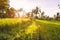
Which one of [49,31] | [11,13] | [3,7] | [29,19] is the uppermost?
[3,7]

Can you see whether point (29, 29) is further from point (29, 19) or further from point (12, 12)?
point (12, 12)

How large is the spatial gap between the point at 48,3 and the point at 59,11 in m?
0.23

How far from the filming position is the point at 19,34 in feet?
8.07

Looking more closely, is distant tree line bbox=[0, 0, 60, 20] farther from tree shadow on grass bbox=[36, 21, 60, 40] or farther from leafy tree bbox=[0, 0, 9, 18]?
tree shadow on grass bbox=[36, 21, 60, 40]

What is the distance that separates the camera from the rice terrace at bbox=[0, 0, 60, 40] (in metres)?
2.46

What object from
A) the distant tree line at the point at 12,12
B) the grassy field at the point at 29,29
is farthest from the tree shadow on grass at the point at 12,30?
the distant tree line at the point at 12,12

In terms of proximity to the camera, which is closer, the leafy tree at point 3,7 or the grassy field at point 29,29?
the grassy field at point 29,29

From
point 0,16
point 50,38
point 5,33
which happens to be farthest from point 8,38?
point 50,38

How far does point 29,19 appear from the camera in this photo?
8.38 feet

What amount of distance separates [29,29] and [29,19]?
0.17 metres

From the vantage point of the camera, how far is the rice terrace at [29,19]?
8.09 feet

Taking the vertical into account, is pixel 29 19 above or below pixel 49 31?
above

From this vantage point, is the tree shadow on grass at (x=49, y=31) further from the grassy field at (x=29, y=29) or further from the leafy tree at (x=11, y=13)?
the leafy tree at (x=11, y=13)

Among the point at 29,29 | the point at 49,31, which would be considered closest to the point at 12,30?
the point at 29,29
